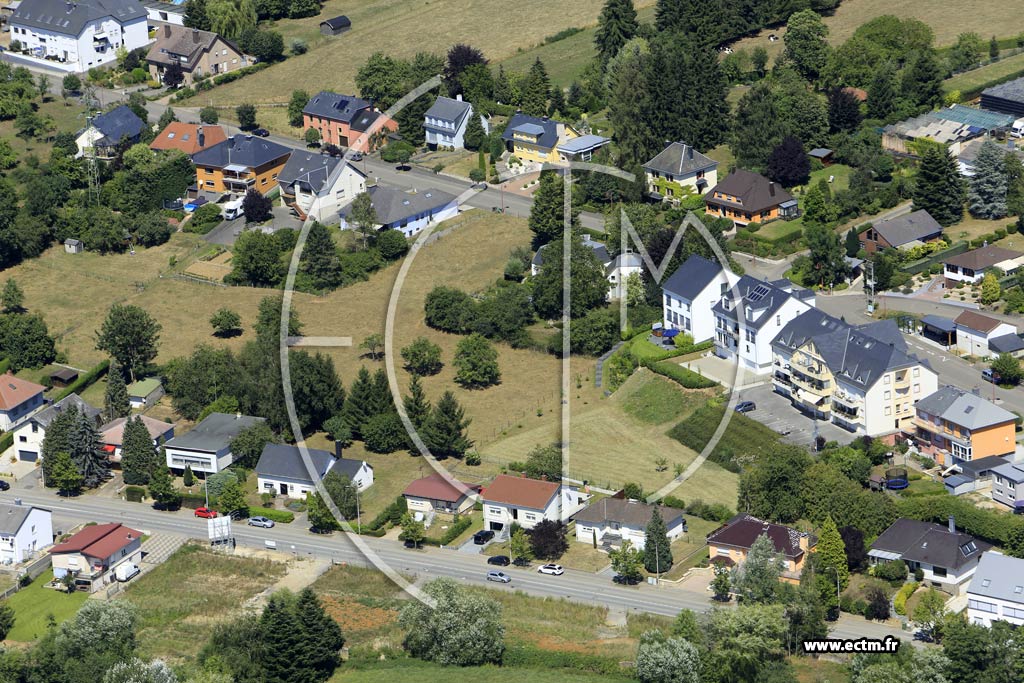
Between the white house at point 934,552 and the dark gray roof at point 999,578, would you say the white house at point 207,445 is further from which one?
the dark gray roof at point 999,578

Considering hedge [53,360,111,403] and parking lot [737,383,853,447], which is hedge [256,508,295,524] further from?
parking lot [737,383,853,447]

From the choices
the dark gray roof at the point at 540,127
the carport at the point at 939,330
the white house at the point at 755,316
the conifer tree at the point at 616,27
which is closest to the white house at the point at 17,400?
the white house at the point at 755,316

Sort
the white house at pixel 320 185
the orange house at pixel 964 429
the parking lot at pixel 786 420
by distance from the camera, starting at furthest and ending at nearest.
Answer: the white house at pixel 320 185 < the parking lot at pixel 786 420 < the orange house at pixel 964 429

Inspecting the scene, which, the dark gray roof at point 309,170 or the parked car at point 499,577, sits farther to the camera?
the dark gray roof at point 309,170

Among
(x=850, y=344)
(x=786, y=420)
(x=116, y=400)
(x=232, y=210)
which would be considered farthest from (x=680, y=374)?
(x=232, y=210)

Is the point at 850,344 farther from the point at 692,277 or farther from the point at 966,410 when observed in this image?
the point at 692,277

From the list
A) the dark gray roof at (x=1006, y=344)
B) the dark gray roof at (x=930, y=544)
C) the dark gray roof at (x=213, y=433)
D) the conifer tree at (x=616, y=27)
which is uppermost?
the conifer tree at (x=616, y=27)
